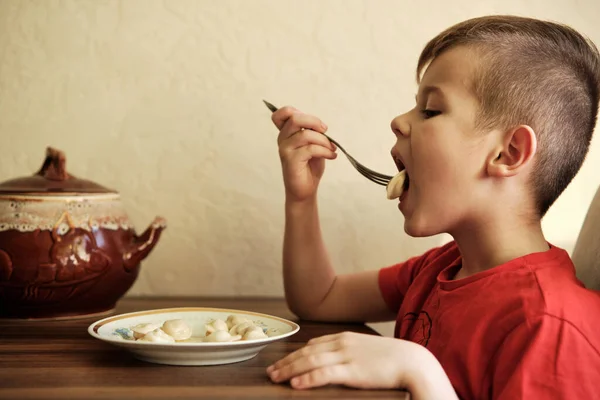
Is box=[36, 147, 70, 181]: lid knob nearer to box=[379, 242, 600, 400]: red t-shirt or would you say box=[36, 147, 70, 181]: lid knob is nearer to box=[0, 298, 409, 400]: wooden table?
box=[0, 298, 409, 400]: wooden table

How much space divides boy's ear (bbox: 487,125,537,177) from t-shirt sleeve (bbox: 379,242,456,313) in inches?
→ 8.6

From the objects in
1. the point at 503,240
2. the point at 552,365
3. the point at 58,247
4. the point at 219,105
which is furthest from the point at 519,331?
the point at 219,105

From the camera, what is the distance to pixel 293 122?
Answer: 0.96 metres

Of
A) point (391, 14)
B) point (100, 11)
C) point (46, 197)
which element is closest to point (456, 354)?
Result: point (46, 197)

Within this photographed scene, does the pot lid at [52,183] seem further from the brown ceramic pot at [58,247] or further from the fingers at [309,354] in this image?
the fingers at [309,354]

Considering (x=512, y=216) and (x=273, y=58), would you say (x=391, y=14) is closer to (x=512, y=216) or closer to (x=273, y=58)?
(x=273, y=58)

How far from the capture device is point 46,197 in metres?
0.88

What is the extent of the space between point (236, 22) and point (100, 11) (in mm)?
240

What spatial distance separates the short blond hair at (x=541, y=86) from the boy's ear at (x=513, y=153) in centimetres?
2

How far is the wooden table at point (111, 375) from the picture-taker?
1.84 feet

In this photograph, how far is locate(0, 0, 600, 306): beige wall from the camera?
115cm

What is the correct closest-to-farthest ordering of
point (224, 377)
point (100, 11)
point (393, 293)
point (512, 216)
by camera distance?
point (224, 377), point (512, 216), point (393, 293), point (100, 11)

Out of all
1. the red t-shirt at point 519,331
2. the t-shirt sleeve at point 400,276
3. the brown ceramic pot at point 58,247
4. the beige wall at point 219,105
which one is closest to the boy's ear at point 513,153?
the red t-shirt at point 519,331

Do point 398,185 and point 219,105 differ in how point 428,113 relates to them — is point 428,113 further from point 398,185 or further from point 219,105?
point 219,105
